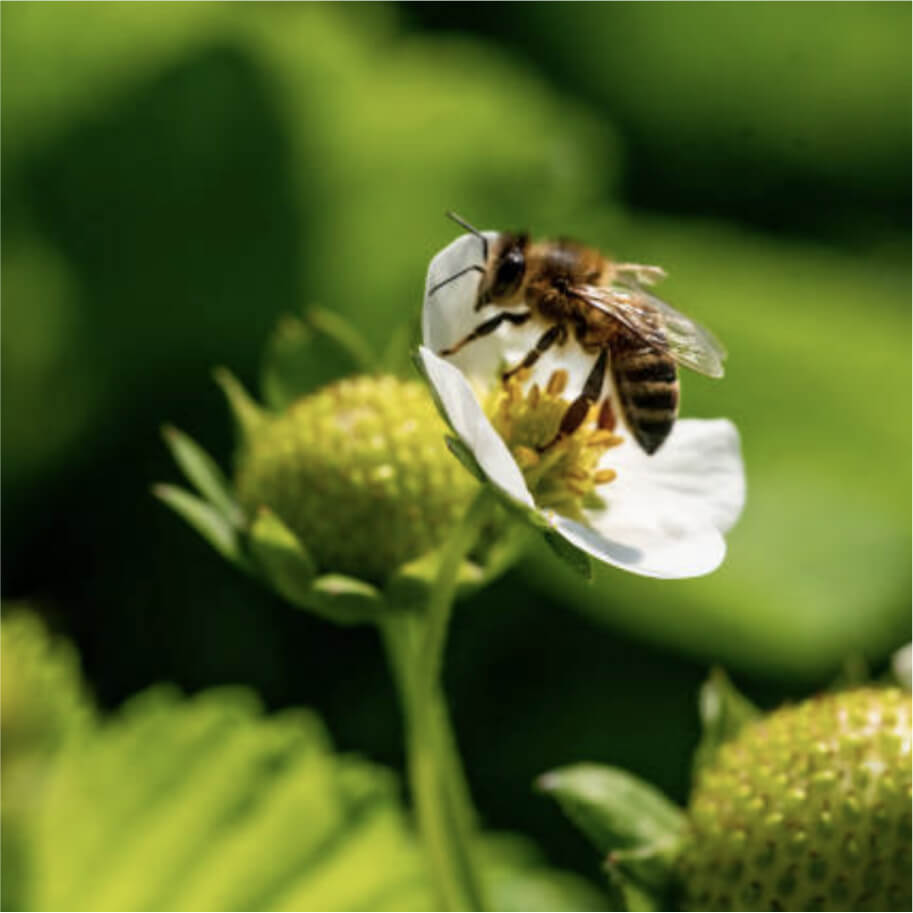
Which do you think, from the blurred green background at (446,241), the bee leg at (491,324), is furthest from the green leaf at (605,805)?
the blurred green background at (446,241)

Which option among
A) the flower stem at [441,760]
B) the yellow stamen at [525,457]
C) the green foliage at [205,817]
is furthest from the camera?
the green foliage at [205,817]

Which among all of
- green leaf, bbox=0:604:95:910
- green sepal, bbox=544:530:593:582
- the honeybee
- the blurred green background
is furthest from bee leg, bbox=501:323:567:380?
the blurred green background

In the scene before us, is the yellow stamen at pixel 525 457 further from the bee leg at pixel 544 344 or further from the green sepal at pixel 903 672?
the green sepal at pixel 903 672

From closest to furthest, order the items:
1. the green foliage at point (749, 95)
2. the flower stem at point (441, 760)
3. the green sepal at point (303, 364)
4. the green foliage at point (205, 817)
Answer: the flower stem at point (441, 760) < the green sepal at point (303, 364) < the green foliage at point (205, 817) < the green foliage at point (749, 95)

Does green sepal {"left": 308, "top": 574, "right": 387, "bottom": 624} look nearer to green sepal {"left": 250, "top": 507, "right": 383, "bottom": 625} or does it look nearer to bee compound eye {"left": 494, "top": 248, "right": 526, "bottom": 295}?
green sepal {"left": 250, "top": 507, "right": 383, "bottom": 625}

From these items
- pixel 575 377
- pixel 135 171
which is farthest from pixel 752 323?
pixel 575 377

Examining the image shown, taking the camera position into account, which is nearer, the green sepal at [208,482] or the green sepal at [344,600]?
the green sepal at [344,600]

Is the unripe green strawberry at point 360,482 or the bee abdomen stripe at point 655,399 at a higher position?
the bee abdomen stripe at point 655,399

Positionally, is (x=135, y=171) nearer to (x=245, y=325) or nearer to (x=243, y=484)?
(x=245, y=325)
